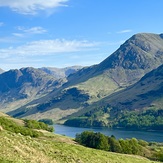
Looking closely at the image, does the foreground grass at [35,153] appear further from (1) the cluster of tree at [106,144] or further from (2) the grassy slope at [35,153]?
(1) the cluster of tree at [106,144]

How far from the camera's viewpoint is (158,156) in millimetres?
125625

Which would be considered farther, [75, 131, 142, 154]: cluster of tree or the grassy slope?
[75, 131, 142, 154]: cluster of tree

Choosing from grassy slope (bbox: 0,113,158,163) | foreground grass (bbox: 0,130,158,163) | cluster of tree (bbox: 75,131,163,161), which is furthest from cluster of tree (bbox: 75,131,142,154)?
grassy slope (bbox: 0,113,158,163)

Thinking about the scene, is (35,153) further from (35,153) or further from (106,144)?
(106,144)

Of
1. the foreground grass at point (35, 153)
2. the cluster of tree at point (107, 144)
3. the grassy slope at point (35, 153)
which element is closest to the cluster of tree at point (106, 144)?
the cluster of tree at point (107, 144)

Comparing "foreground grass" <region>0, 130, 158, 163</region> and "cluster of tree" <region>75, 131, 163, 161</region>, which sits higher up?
"foreground grass" <region>0, 130, 158, 163</region>

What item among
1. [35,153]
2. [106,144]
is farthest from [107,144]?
[35,153]

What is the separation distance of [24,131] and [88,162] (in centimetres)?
4987

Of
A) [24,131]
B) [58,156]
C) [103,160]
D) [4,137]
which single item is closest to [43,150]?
[58,156]

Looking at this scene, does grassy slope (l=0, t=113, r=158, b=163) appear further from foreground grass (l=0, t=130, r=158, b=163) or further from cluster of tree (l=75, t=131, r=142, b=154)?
cluster of tree (l=75, t=131, r=142, b=154)

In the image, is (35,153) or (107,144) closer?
(35,153)

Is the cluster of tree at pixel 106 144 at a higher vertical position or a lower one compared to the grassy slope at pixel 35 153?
lower

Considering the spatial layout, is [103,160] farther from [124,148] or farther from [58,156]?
[124,148]

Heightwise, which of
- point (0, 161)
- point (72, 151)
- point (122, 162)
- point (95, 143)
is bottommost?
point (95, 143)
